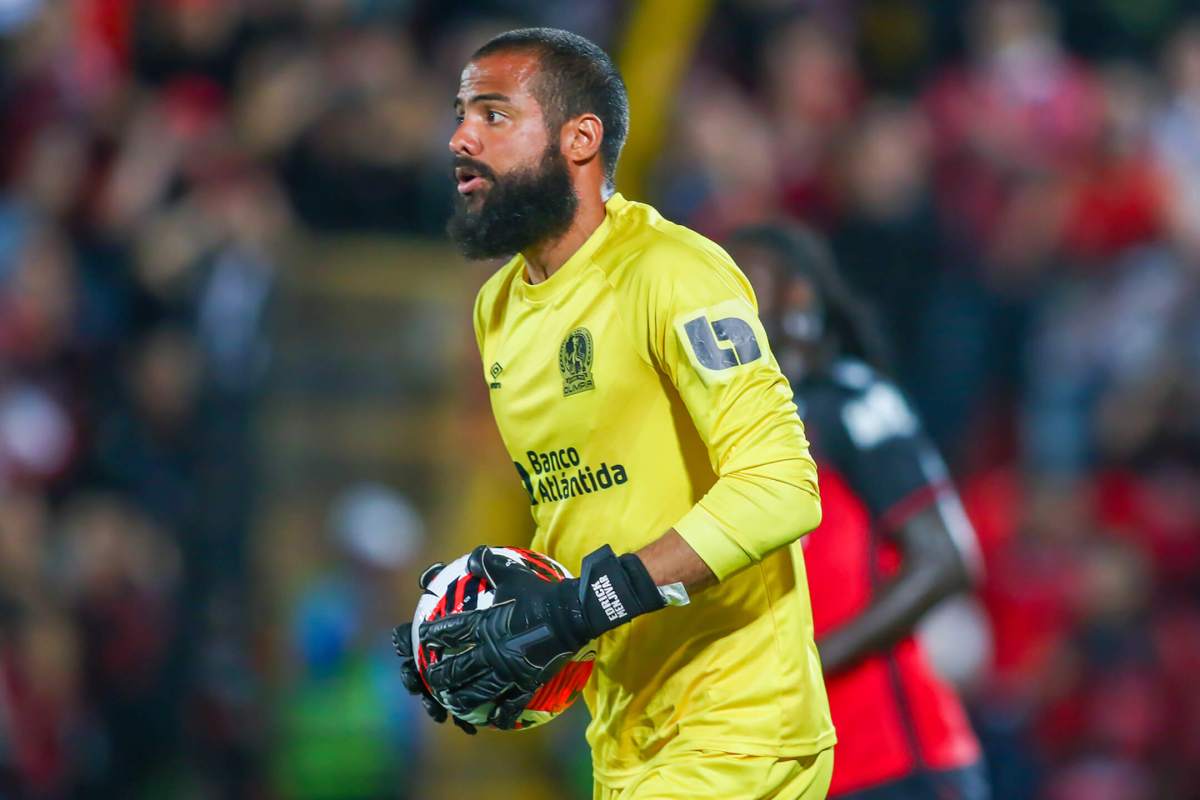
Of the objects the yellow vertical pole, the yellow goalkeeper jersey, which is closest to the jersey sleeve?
the yellow goalkeeper jersey

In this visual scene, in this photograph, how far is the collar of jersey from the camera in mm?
3688

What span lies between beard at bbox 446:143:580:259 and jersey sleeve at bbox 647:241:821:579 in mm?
280

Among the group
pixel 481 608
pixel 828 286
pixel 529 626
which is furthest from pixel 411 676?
pixel 828 286

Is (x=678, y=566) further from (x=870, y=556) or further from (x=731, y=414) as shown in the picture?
(x=870, y=556)

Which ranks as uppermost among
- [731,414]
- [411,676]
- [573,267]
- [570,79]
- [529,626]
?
[570,79]

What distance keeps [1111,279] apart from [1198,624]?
74.8 inches

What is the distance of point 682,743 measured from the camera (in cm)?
359

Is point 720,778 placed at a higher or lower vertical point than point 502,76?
lower

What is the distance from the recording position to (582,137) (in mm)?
3688

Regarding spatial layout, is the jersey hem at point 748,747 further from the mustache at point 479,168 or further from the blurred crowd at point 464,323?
the blurred crowd at point 464,323

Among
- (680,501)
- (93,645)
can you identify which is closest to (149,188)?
(93,645)

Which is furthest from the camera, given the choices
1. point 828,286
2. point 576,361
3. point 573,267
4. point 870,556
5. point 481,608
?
point 828,286

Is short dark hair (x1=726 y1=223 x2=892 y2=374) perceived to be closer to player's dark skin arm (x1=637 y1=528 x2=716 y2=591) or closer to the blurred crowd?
player's dark skin arm (x1=637 y1=528 x2=716 y2=591)

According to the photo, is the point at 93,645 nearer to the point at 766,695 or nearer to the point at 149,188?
the point at 149,188
